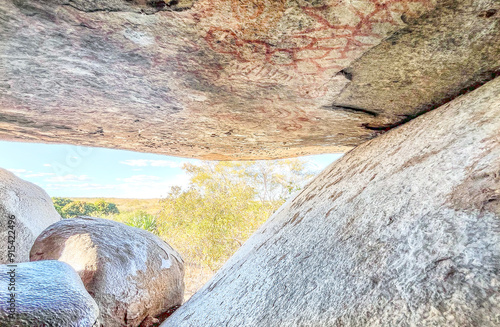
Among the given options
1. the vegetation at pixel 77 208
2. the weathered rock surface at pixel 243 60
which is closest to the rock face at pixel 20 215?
the weathered rock surface at pixel 243 60

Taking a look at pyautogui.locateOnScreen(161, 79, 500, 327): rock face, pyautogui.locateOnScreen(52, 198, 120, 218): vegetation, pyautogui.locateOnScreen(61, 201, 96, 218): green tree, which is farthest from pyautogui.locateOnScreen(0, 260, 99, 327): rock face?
pyautogui.locateOnScreen(61, 201, 96, 218): green tree

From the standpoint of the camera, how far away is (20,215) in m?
5.47

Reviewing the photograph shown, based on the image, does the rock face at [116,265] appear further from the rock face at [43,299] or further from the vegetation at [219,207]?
the vegetation at [219,207]

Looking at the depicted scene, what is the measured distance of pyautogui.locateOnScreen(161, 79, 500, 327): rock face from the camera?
4.05ft

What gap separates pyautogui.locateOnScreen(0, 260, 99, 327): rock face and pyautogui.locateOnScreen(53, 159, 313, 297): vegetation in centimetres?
1032

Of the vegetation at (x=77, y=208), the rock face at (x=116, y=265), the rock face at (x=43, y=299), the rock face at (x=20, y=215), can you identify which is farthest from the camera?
the vegetation at (x=77, y=208)

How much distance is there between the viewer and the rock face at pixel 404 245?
1233mm

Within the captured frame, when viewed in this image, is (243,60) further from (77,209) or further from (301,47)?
(77,209)

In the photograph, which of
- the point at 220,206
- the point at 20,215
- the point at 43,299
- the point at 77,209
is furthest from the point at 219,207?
the point at 77,209

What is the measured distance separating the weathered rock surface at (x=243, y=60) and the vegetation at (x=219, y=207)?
9663 mm

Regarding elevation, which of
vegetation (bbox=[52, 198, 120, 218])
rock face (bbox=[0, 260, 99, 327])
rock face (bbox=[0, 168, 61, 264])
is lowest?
vegetation (bbox=[52, 198, 120, 218])

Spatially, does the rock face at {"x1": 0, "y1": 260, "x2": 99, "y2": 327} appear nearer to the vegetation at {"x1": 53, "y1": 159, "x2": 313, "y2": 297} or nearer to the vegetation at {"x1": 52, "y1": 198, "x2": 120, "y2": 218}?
the vegetation at {"x1": 53, "y1": 159, "x2": 313, "y2": 297}

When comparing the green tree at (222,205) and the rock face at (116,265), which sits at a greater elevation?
the rock face at (116,265)

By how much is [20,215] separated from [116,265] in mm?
2724
